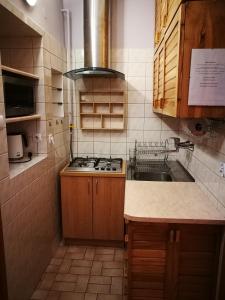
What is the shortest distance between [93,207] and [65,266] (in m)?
0.62

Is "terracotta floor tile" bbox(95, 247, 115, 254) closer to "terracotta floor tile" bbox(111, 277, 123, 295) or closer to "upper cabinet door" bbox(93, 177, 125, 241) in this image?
"upper cabinet door" bbox(93, 177, 125, 241)

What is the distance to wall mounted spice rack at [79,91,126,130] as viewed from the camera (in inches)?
109

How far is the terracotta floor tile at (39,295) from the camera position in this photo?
187 centimetres

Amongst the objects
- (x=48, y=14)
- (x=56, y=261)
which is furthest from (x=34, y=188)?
(x=48, y=14)

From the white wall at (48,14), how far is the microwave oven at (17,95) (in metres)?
0.48

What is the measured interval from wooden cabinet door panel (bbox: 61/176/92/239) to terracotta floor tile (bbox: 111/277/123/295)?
595 mm

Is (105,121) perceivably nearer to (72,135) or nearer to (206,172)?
(72,135)

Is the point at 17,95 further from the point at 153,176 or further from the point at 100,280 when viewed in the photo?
the point at 100,280

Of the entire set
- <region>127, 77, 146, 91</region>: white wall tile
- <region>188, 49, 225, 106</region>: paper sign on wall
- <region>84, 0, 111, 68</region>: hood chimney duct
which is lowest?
<region>188, 49, 225, 106</region>: paper sign on wall

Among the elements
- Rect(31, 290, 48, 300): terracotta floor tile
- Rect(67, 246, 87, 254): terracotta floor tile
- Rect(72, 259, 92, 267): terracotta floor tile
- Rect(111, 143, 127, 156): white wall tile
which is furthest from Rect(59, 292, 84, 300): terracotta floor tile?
Rect(111, 143, 127, 156): white wall tile

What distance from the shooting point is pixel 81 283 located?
6.66 feet

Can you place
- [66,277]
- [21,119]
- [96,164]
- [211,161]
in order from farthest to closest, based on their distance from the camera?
[96,164] → [66,277] → [21,119] → [211,161]

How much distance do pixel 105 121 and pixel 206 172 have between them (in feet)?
4.90

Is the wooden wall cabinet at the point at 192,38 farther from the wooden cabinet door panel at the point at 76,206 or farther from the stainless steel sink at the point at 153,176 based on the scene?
the wooden cabinet door panel at the point at 76,206
